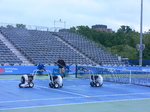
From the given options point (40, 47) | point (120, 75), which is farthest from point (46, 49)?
point (120, 75)

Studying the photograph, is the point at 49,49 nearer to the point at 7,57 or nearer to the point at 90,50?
the point at 90,50

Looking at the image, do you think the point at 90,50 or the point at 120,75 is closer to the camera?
the point at 120,75

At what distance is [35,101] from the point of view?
498 inches

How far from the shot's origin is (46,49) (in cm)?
3878

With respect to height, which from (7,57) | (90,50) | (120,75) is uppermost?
(90,50)

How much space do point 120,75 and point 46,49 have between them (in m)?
15.8

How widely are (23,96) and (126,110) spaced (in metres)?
5.38

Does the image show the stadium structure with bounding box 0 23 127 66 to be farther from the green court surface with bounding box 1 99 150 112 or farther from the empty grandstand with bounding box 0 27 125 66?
the green court surface with bounding box 1 99 150 112

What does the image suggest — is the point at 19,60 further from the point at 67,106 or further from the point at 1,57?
the point at 67,106

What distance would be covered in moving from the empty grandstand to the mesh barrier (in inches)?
353

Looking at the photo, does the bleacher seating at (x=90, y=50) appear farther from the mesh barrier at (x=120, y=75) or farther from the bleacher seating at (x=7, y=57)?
the mesh barrier at (x=120, y=75)

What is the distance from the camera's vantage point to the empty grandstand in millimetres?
34959

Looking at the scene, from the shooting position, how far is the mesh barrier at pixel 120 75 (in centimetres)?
2296

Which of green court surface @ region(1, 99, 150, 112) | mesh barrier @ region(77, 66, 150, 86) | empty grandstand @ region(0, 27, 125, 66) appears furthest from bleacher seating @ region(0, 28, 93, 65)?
green court surface @ region(1, 99, 150, 112)
